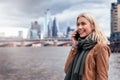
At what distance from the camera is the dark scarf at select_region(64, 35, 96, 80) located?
469 cm

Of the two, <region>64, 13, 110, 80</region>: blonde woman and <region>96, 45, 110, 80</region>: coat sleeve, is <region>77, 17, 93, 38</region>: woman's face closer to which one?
<region>64, 13, 110, 80</region>: blonde woman

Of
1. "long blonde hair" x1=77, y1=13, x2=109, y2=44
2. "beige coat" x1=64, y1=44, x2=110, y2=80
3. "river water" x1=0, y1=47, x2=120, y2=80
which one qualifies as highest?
"long blonde hair" x1=77, y1=13, x2=109, y2=44

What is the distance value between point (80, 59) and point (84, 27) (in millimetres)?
371

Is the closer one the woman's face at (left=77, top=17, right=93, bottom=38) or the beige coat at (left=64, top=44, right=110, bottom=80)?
the beige coat at (left=64, top=44, right=110, bottom=80)

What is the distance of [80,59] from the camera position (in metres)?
4.73

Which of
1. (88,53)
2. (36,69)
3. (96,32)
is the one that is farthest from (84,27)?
(36,69)

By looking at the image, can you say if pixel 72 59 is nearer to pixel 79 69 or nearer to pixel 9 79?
pixel 79 69

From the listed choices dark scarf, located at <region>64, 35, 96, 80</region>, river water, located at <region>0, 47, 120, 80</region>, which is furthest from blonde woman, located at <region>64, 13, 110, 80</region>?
river water, located at <region>0, 47, 120, 80</region>

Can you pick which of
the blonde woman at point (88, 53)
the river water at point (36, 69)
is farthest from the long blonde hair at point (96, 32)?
the river water at point (36, 69)

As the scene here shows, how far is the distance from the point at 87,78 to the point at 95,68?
139 millimetres

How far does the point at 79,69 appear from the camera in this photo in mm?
4691

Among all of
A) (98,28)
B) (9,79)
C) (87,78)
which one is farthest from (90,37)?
(9,79)

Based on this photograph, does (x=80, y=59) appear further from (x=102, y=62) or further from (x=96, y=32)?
(x=96, y=32)

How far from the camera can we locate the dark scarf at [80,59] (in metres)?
4.69
